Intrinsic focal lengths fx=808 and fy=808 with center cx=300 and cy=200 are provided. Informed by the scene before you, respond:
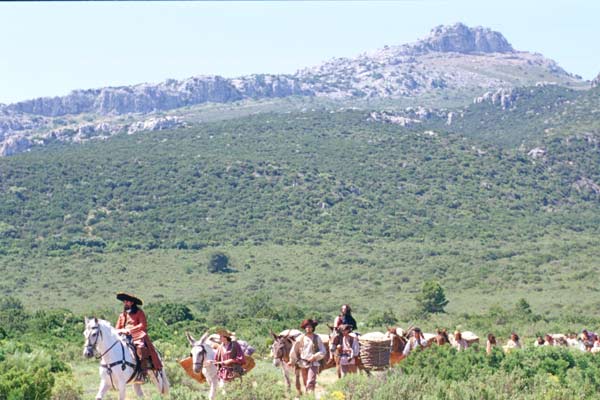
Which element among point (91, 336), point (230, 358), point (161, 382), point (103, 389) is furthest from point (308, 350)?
point (91, 336)

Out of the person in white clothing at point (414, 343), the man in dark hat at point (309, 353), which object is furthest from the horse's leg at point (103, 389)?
the person in white clothing at point (414, 343)

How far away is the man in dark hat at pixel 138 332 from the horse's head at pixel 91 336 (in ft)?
2.30

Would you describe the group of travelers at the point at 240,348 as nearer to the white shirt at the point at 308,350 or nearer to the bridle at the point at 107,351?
the white shirt at the point at 308,350

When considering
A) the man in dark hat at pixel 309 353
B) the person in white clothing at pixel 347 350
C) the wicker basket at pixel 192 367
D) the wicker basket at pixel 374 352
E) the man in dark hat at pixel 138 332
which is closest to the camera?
the man in dark hat at pixel 138 332

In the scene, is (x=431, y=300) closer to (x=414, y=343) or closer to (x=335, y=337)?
(x=414, y=343)

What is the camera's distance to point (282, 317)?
1410 inches

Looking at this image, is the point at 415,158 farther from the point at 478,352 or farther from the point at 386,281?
the point at 478,352

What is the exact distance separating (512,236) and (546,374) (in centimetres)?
5920

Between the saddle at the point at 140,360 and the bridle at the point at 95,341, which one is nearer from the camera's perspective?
the bridle at the point at 95,341

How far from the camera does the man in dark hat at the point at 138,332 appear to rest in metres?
13.3

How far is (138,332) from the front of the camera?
1347 cm

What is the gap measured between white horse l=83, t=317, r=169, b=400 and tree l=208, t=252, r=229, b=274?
48.8 m

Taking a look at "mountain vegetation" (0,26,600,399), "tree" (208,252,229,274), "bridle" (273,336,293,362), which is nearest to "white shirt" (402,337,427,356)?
"mountain vegetation" (0,26,600,399)

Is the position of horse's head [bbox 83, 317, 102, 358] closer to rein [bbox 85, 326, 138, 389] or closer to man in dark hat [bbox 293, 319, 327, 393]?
rein [bbox 85, 326, 138, 389]
